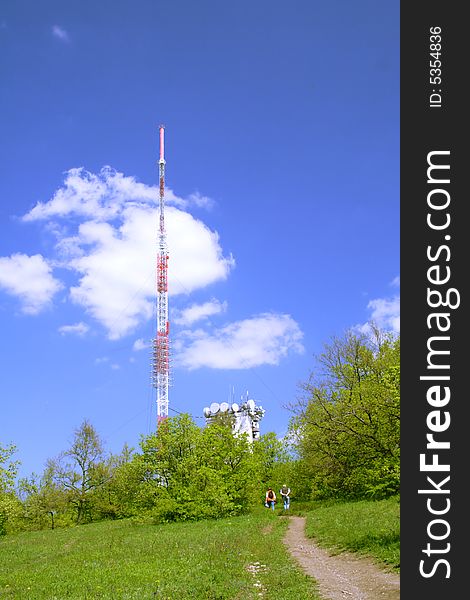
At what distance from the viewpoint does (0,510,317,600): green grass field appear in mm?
14914

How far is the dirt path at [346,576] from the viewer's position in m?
14.4

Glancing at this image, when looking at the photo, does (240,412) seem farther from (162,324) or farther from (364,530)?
(364,530)

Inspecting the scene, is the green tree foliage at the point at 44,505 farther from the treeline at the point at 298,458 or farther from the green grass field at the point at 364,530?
the green grass field at the point at 364,530

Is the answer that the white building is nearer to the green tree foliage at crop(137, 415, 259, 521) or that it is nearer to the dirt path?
the green tree foliage at crop(137, 415, 259, 521)

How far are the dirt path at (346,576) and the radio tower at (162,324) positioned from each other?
4105 cm

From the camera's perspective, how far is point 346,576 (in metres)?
16.9

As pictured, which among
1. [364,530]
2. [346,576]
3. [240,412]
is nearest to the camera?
[346,576]

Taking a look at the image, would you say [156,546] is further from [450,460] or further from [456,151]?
[456,151]

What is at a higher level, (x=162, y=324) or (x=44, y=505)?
(x=162, y=324)

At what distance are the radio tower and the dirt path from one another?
41045 millimetres

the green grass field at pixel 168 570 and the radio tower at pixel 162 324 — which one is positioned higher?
the radio tower at pixel 162 324

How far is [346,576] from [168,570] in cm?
541

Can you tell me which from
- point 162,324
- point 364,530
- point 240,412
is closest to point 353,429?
point 364,530

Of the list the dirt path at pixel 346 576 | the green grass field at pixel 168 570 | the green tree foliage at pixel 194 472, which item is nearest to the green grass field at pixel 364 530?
the dirt path at pixel 346 576
